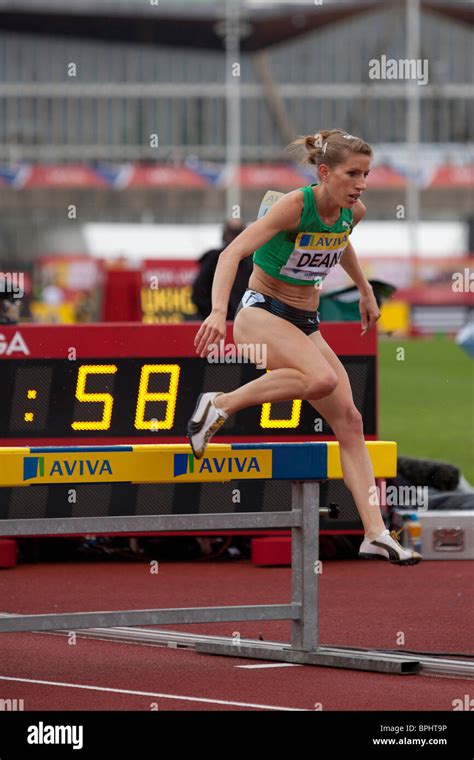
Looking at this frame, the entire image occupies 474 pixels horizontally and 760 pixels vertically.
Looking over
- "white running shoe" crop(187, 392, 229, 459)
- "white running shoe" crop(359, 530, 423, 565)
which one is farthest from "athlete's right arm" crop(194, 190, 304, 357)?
"white running shoe" crop(359, 530, 423, 565)

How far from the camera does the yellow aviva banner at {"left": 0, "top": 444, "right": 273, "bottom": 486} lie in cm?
701

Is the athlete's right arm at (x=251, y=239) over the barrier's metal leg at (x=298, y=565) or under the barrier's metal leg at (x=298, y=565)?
over

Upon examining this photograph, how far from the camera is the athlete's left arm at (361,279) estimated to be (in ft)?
23.8

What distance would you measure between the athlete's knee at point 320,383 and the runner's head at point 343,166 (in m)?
0.75

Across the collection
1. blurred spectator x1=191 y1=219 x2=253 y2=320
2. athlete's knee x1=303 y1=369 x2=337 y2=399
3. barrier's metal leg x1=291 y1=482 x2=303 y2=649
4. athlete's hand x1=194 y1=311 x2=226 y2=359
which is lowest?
barrier's metal leg x1=291 y1=482 x2=303 y2=649

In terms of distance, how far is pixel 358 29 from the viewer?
73938 mm

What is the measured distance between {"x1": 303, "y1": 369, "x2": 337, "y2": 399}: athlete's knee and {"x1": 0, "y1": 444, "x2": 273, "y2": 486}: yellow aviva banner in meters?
0.47

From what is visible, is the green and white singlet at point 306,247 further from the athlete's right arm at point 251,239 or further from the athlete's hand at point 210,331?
the athlete's hand at point 210,331

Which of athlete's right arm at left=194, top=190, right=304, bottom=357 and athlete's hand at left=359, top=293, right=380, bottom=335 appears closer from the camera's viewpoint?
athlete's right arm at left=194, top=190, right=304, bottom=357

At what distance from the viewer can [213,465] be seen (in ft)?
23.7
